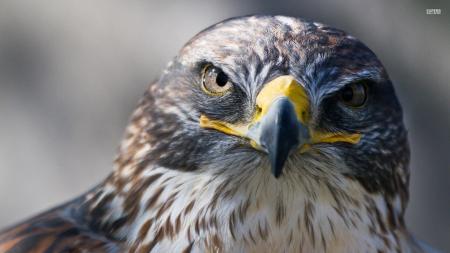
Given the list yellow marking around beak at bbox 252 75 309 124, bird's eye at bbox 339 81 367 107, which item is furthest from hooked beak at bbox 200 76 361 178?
→ bird's eye at bbox 339 81 367 107

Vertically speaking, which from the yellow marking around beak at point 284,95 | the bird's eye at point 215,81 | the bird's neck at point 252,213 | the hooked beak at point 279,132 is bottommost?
the bird's neck at point 252,213

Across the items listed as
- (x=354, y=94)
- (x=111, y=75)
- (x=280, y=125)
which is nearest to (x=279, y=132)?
(x=280, y=125)

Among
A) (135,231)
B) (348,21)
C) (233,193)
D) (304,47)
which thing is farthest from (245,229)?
(348,21)

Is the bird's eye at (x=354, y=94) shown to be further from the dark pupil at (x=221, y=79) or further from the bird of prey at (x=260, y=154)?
the dark pupil at (x=221, y=79)

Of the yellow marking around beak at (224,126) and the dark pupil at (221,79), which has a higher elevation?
the dark pupil at (221,79)

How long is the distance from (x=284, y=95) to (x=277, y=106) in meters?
0.03

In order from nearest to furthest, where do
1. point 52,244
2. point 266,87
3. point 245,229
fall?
point 266,87 < point 245,229 < point 52,244

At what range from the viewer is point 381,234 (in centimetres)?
274

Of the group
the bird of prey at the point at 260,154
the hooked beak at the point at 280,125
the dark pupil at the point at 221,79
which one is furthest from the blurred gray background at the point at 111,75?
the hooked beak at the point at 280,125

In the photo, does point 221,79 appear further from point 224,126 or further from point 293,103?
point 293,103

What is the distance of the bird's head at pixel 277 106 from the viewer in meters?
2.47

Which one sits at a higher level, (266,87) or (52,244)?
(266,87)

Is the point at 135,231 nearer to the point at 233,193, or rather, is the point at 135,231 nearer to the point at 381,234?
the point at 233,193

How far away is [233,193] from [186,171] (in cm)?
13
